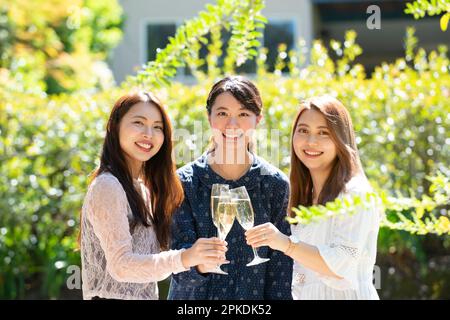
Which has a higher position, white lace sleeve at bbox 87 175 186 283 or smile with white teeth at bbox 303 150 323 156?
smile with white teeth at bbox 303 150 323 156

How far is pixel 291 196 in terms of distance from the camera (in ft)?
10.0

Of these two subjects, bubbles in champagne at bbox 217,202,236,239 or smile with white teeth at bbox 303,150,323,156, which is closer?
bubbles in champagne at bbox 217,202,236,239

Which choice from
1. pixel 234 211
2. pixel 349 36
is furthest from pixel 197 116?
pixel 234 211

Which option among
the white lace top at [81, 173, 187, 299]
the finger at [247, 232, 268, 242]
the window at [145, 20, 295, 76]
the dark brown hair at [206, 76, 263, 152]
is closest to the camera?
the finger at [247, 232, 268, 242]

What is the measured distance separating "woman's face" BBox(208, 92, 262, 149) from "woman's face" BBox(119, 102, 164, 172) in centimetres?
23

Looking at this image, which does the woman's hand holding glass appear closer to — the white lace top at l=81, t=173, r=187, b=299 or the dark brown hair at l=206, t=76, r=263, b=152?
the white lace top at l=81, t=173, r=187, b=299

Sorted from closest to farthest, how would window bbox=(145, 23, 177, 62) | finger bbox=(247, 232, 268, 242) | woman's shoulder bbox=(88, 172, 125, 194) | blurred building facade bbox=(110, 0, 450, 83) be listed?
finger bbox=(247, 232, 268, 242)
woman's shoulder bbox=(88, 172, 125, 194)
blurred building facade bbox=(110, 0, 450, 83)
window bbox=(145, 23, 177, 62)

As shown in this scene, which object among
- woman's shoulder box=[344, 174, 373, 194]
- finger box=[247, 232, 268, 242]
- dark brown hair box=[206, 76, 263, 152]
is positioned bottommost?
finger box=[247, 232, 268, 242]

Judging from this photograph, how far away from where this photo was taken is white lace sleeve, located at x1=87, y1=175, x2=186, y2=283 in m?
2.62

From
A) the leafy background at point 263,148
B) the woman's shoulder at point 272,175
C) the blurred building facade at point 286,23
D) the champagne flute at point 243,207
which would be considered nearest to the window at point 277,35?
the blurred building facade at point 286,23

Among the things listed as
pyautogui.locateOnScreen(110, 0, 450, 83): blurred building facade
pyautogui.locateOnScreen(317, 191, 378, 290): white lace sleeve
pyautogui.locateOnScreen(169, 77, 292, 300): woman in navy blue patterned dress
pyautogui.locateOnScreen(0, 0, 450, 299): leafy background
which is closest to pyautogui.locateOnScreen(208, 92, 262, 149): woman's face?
pyautogui.locateOnScreen(169, 77, 292, 300): woman in navy blue patterned dress

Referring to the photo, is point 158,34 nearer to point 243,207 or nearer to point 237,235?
point 237,235

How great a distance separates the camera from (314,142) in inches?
114

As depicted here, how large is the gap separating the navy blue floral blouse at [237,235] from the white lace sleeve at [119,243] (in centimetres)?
27
